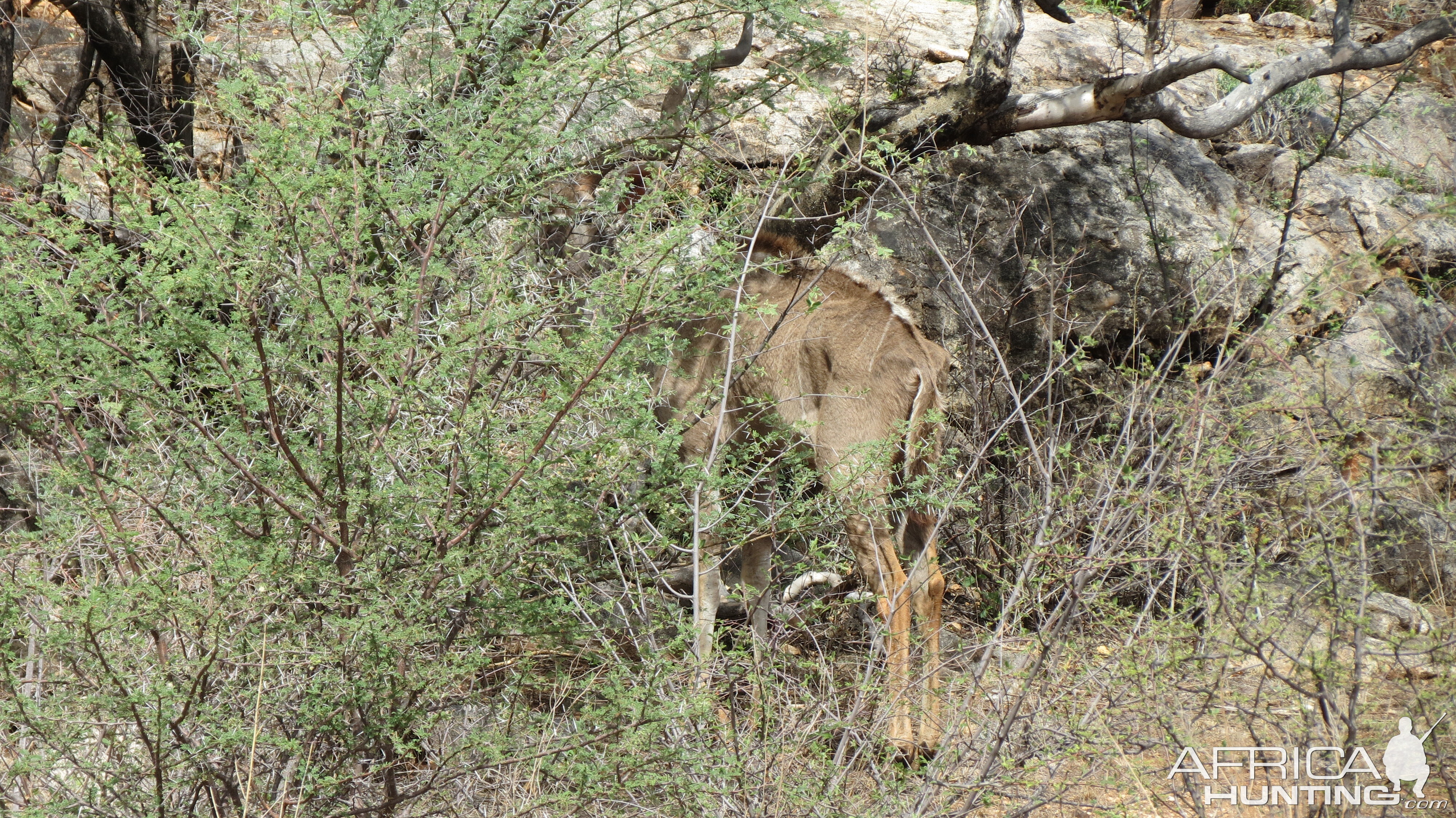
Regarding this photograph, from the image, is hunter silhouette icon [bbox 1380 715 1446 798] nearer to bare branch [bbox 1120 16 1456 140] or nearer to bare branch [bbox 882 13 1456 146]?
bare branch [bbox 882 13 1456 146]

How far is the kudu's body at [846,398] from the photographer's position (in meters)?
5.17

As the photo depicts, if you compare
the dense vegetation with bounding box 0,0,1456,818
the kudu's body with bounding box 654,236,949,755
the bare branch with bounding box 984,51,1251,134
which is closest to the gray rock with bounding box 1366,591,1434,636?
the dense vegetation with bounding box 0,0,1456,818

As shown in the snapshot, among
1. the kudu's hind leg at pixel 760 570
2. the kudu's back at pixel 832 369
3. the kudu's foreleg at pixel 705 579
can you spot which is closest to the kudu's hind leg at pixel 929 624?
the kudu's back at pixel 832 369

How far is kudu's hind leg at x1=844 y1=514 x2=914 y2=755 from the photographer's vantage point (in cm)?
441

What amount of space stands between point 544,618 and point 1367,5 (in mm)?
11294

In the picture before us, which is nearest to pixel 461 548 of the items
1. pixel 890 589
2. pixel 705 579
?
pixel 705 579

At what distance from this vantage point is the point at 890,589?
533 centimetres

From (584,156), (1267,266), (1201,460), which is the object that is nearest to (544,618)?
(1201,460)

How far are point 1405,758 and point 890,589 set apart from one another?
234cm

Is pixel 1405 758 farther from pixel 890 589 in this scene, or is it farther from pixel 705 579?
pixel 705 579

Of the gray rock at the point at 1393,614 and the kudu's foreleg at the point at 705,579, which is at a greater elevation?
the kudu's foreleg at the point at 705,579

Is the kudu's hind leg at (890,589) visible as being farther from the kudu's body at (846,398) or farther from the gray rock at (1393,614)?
the gray rock at (1393,614)

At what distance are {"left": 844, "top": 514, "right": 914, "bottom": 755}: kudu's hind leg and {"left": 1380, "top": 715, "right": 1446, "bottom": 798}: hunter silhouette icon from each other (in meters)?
1.59

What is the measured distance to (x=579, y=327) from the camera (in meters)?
3.77
